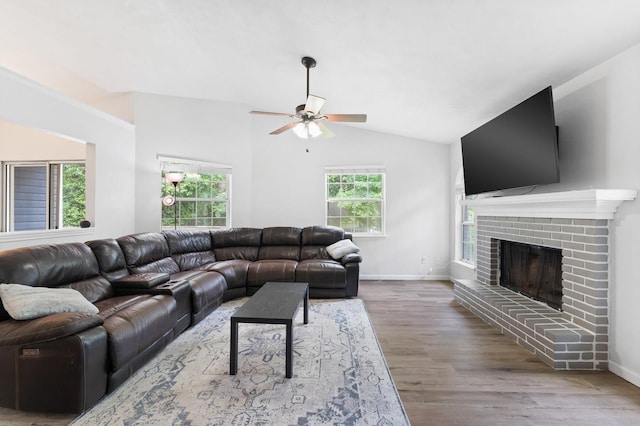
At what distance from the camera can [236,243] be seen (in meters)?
5.13

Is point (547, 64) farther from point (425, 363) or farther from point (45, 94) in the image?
point (45, 94)

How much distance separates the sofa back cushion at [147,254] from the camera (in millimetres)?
3451

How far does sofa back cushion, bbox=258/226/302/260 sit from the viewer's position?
509cm

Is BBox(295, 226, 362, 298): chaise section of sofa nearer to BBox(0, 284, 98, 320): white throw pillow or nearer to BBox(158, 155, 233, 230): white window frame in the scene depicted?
BBox(158, 155, 233, 230): white window frame

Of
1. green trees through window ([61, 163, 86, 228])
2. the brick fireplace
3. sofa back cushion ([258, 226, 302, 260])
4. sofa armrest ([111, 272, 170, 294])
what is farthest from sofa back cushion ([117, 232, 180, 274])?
the brick fireplace

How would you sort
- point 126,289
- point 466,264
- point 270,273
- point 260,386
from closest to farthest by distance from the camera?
point 260,386, point 126,289, point 270,273, point 466,264

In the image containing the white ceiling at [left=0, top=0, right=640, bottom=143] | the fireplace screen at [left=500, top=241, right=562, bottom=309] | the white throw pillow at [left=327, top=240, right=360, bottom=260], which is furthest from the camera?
the white throw pillow at [left=327, top=240, right=360, bottom=260]

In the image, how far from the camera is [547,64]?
2600 mm

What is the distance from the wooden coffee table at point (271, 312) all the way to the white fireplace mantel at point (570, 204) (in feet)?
7.70

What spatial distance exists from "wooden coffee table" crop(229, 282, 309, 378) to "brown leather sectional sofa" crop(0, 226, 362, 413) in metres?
0.68

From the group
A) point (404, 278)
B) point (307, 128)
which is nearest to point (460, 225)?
point (404, 278)

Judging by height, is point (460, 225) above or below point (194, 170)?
below

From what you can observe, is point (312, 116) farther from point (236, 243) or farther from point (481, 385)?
point (236, 243)

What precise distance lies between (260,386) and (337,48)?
114 inches
